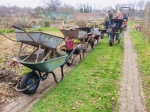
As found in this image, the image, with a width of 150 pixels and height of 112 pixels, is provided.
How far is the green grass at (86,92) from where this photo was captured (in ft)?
12.2

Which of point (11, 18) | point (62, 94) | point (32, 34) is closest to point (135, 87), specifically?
point (62, 94)

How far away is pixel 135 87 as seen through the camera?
491 cm

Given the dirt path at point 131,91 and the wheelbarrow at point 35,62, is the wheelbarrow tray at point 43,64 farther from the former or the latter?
the dirt path at point 131,91

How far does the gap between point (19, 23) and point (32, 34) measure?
15767mm

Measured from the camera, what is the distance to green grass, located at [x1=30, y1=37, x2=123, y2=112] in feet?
12.2

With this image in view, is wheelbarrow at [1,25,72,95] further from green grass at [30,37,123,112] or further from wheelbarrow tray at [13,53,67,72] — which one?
green grass at [30,37,123,112]

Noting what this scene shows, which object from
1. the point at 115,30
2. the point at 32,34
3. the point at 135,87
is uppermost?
the point at 32,34

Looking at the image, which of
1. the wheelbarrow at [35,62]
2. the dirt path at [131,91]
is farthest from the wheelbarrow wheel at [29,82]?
the dirt path at [131,91]

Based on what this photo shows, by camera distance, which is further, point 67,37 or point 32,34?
point 67,37

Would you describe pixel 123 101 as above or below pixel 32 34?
below

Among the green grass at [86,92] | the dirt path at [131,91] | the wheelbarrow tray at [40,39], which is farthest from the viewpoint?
the wheelbarrow tray at [40,39]

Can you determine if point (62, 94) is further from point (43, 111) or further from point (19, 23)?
point (19, 23)

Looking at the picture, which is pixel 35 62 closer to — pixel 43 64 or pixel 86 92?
pixel 43 64

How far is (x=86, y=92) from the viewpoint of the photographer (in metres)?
4.35
